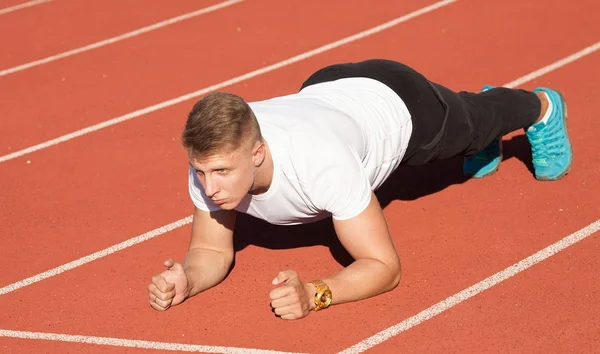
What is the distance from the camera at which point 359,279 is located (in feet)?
15.3

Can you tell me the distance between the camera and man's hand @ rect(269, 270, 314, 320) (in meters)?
4.47

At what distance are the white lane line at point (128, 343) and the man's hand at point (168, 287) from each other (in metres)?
0.22

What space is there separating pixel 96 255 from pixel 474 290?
2301 millimetres

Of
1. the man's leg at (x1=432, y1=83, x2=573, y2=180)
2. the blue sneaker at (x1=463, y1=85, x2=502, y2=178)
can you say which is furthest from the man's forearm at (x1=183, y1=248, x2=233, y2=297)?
the blue sneaker at (x1=463, y1=85, x2=502, y2=178)

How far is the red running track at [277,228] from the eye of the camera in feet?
16.2

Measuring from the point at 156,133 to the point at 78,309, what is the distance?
2483mm

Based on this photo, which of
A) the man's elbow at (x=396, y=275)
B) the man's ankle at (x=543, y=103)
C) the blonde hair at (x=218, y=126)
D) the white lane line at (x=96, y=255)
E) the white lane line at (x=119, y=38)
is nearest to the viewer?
the blonde hair at (x=218, y=126)

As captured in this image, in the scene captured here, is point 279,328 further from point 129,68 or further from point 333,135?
point 129,68

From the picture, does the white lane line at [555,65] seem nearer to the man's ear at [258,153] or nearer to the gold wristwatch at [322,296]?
the gold wristwatch at [322,296]

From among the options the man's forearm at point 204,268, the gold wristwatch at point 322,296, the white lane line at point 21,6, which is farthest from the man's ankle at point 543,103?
the white lane line at point 21,6

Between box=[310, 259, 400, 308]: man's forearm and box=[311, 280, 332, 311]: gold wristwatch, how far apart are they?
0.07 ft

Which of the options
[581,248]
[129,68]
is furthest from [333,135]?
[129,68]

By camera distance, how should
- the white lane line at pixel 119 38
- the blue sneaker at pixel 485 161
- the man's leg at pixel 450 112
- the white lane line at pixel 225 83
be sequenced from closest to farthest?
1. the man's leg at pixel 450 112
2. the blue sneaker at pixel 485 161
3. the white lane line at pixel 225 83
4. the white lane line at pixel 119 38

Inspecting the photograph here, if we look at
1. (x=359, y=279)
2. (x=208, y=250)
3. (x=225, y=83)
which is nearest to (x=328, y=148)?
(x=359, y=279)
